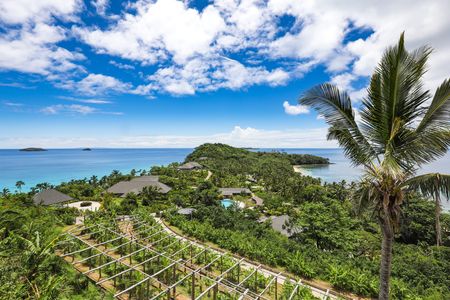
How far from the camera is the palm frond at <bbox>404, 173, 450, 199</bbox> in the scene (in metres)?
4.19

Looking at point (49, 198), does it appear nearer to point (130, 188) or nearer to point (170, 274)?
point (130, 188)

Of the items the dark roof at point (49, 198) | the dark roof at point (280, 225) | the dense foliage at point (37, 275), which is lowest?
the dark roof at point (280, 225)

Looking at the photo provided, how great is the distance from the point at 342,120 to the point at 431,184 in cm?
207

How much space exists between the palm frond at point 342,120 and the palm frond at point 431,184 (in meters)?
0.90

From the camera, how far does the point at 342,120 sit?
5.48 m

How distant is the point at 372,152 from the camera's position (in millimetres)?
5242

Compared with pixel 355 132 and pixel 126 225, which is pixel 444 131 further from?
pixel 126 225

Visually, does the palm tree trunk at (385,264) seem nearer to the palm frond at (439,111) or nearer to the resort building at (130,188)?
the palm frond at (439,111)

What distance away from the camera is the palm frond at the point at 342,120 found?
5277 millimetres

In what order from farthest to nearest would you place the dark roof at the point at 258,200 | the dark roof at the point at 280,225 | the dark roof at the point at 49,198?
the dark roof at the point at 258,200
the dark roof at the point at 49,198
the dark roof at the point at 280,225

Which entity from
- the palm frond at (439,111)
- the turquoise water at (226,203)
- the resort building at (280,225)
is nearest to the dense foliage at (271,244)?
the resort building at (280,225)

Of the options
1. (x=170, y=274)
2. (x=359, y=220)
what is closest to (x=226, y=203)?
(x=170, y=274)

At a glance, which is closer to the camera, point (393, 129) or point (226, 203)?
point (393, 129)

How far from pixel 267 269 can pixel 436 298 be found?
779 centimetres
